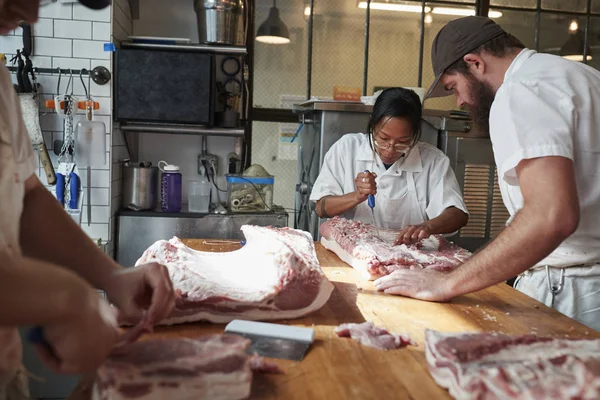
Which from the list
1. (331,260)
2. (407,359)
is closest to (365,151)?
(331,260)

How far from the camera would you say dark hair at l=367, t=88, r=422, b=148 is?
10.5 ft

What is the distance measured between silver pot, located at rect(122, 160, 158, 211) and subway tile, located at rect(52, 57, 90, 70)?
31.4 inches

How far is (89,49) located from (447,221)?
2.57 metres

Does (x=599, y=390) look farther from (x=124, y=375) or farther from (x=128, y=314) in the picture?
(x=128, y=314)

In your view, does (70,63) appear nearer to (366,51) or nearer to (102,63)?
(102,63)

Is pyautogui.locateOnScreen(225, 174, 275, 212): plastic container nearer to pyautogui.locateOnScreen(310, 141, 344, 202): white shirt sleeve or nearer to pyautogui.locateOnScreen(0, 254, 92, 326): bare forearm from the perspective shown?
pyautogui.locateOnScreen(310, 141, 344, 202): white shirt sleeve

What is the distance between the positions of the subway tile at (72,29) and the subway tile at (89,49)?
0.04 meters

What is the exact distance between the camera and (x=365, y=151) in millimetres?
3541

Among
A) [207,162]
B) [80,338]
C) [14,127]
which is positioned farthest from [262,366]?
[207,162]

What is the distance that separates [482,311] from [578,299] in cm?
58

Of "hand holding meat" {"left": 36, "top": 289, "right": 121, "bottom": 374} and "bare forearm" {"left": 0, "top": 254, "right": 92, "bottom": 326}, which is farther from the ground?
"bare forearm" {"left": 0, "top": 254, "right": 92, "bottom": 326}

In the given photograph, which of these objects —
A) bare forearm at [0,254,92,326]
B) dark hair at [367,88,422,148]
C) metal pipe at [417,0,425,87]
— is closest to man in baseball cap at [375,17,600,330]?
dark hair at [367,88,422,148]

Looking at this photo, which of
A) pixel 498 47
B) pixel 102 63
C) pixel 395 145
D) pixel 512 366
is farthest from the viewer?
pixel 102 63

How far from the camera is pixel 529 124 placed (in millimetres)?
1869
